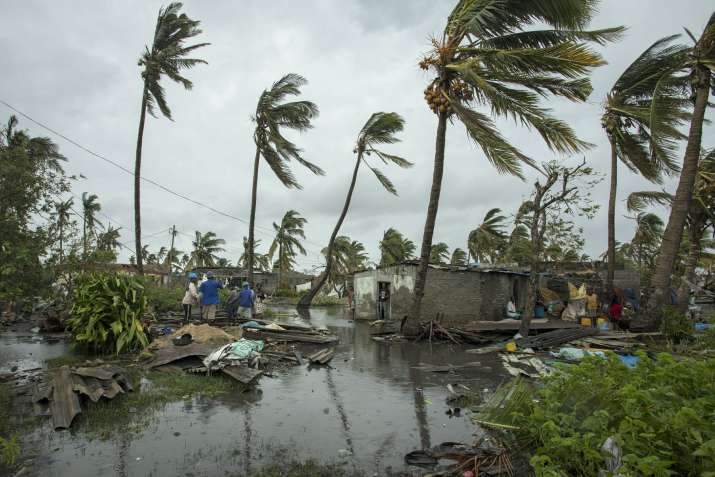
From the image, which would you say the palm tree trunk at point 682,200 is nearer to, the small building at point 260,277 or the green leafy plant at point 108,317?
the green leafy plant at point 108,317

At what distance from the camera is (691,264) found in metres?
14.7

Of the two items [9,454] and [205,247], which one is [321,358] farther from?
[205,247]

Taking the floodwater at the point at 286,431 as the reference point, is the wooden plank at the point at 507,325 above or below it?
above

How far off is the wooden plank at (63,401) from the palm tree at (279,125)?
13855mm

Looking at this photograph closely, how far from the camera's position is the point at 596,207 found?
1512cm

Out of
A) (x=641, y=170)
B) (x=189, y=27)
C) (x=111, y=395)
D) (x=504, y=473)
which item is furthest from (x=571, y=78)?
(x=189, y=27)

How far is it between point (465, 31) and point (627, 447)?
10.3 m

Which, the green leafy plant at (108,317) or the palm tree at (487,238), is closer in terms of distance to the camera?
the green leafy plant at (108,317)

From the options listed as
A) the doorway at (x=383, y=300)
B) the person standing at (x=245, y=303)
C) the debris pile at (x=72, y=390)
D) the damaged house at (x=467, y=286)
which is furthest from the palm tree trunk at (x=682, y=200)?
the debris pile at (x=72, y=390)

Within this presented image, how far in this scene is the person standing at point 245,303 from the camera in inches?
593

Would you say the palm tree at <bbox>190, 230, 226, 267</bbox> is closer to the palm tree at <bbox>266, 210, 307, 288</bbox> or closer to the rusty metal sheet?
the palm tree at <bbox>266, 210, 307, 288</bbox>

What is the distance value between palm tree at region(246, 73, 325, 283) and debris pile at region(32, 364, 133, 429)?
44.3 ft

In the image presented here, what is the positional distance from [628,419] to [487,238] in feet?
107

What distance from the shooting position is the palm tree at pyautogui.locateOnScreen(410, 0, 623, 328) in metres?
8.66
